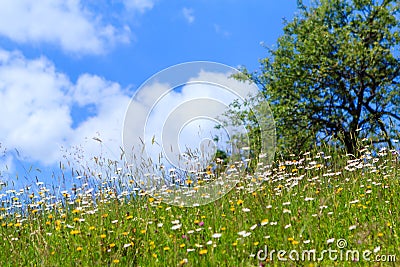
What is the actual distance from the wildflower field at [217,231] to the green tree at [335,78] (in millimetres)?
9628

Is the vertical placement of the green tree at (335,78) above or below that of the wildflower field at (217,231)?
above

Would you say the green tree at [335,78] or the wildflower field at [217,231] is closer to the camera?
the wildflower field at [217,231]

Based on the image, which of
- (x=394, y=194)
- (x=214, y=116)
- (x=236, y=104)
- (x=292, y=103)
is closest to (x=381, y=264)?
(x=394, y=194)

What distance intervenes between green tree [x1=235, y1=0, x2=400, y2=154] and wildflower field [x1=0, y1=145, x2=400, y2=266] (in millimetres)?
9628

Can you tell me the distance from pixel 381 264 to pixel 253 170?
390 cm

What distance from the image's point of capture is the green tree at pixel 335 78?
54.1 ft

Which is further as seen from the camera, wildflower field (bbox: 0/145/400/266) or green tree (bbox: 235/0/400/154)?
green tree (bbox: 235/0/400/154)

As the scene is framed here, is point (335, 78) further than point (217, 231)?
Yes

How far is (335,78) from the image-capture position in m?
16.8

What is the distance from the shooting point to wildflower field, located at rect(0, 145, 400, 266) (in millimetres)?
4418

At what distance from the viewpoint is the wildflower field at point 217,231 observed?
442 centimetres

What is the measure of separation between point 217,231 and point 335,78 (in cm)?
1280

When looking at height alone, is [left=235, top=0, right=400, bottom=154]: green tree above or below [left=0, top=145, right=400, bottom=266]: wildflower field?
above

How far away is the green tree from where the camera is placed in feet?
54.1
